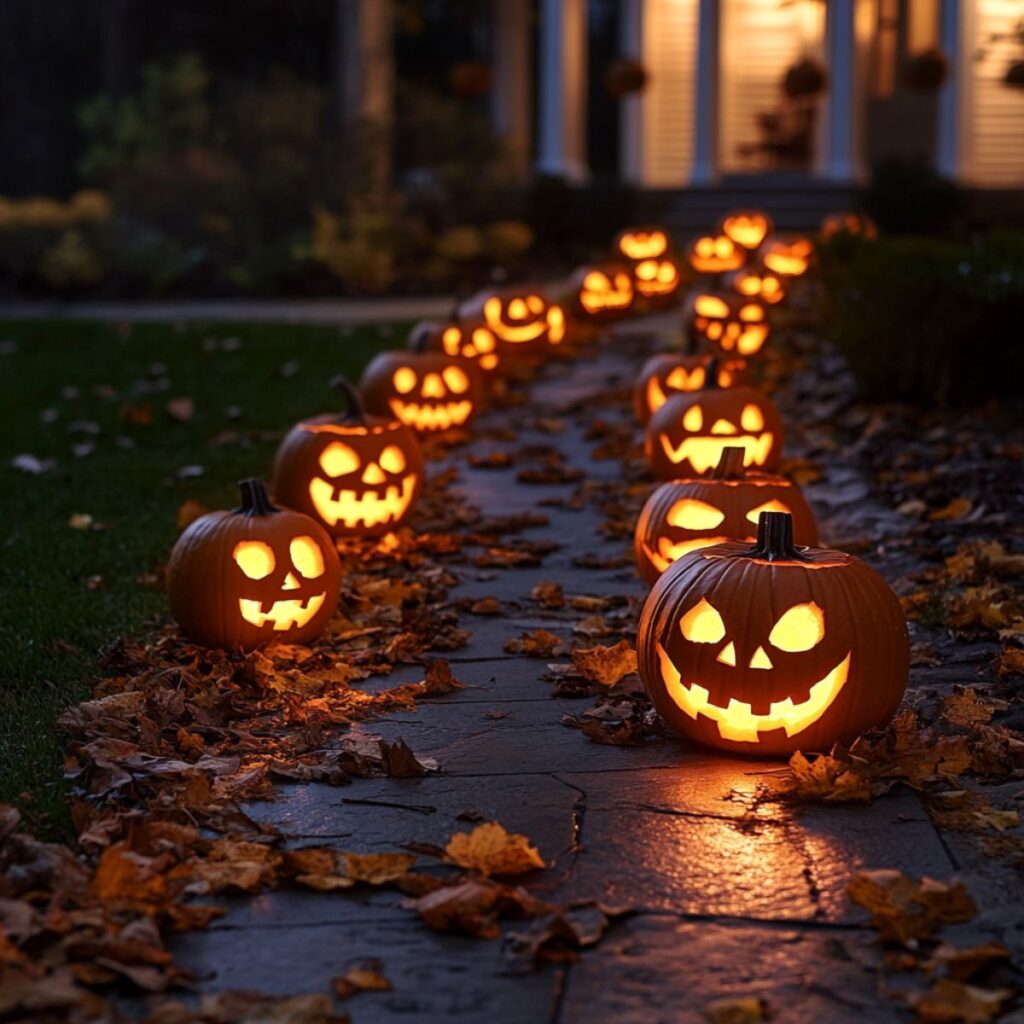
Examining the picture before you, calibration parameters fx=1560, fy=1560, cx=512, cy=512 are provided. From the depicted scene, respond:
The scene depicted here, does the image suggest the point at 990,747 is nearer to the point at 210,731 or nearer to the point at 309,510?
the point at 210,731

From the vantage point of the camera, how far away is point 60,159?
18828 millimetres

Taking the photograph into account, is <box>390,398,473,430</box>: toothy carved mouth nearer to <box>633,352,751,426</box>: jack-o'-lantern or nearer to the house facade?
<box>633,352,751,426</box>: jack-o'-lantern

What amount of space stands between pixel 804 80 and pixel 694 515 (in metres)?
15.5

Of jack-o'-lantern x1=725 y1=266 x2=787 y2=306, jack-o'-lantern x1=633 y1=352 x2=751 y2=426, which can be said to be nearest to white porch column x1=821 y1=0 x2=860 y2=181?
jack-o'-lantern x1=725 y1=266 x2=787 y2=306

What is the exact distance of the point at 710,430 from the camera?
20.7 ft

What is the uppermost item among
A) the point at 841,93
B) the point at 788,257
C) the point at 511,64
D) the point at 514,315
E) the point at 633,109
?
the point at 511,64

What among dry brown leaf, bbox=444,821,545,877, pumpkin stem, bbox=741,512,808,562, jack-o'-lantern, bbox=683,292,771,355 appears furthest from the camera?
jack-o'-lantern, bbox=683,292,771,355

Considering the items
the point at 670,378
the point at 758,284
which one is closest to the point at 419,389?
the point at 670,378

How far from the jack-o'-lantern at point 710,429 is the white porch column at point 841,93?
47.2ft

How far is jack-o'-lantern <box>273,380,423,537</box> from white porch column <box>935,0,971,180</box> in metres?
15.9

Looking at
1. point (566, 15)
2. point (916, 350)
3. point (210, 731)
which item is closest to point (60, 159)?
point (566, 15)

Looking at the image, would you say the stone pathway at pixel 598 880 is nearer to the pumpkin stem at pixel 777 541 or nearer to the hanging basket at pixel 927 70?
the pumpkin stem at pixel 777 541

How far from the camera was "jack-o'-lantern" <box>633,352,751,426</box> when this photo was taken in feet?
24.7

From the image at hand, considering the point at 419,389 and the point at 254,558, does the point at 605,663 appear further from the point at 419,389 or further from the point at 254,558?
the point at 419,389
